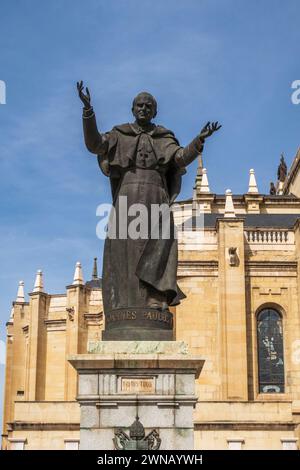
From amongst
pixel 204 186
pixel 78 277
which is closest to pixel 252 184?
pixel 204 186

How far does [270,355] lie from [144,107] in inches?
1191

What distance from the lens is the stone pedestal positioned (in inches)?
290

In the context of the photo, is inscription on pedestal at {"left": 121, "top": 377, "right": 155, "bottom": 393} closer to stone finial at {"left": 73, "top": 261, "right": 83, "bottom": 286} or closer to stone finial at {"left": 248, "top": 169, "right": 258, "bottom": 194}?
stone finial at {"left": 73, "top": 261, "right": 83, "bottom": 286}

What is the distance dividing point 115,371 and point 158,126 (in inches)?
107

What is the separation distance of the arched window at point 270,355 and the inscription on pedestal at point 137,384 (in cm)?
3043

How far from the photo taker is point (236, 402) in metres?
30.0

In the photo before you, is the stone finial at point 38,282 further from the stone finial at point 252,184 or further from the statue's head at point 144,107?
the statue's head at point 144,107

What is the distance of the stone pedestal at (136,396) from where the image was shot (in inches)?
290

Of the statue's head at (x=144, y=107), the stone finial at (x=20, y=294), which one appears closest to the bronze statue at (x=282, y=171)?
the stone finial at (x=20, y=294)

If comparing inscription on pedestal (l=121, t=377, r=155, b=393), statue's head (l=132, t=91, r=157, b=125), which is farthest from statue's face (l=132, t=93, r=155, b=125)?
inscription on pedestal (l=121, t=377, r=155, b=393)

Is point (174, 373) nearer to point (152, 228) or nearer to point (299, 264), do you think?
point (152, 228)

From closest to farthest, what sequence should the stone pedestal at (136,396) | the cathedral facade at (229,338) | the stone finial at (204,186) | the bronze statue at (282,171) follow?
the stone pedestal at (136,396) < the cathedral facade at (229,338) < the stone finial at (204,186) < the bronze statue at (282,171)

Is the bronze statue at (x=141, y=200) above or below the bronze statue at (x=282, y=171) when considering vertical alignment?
below
